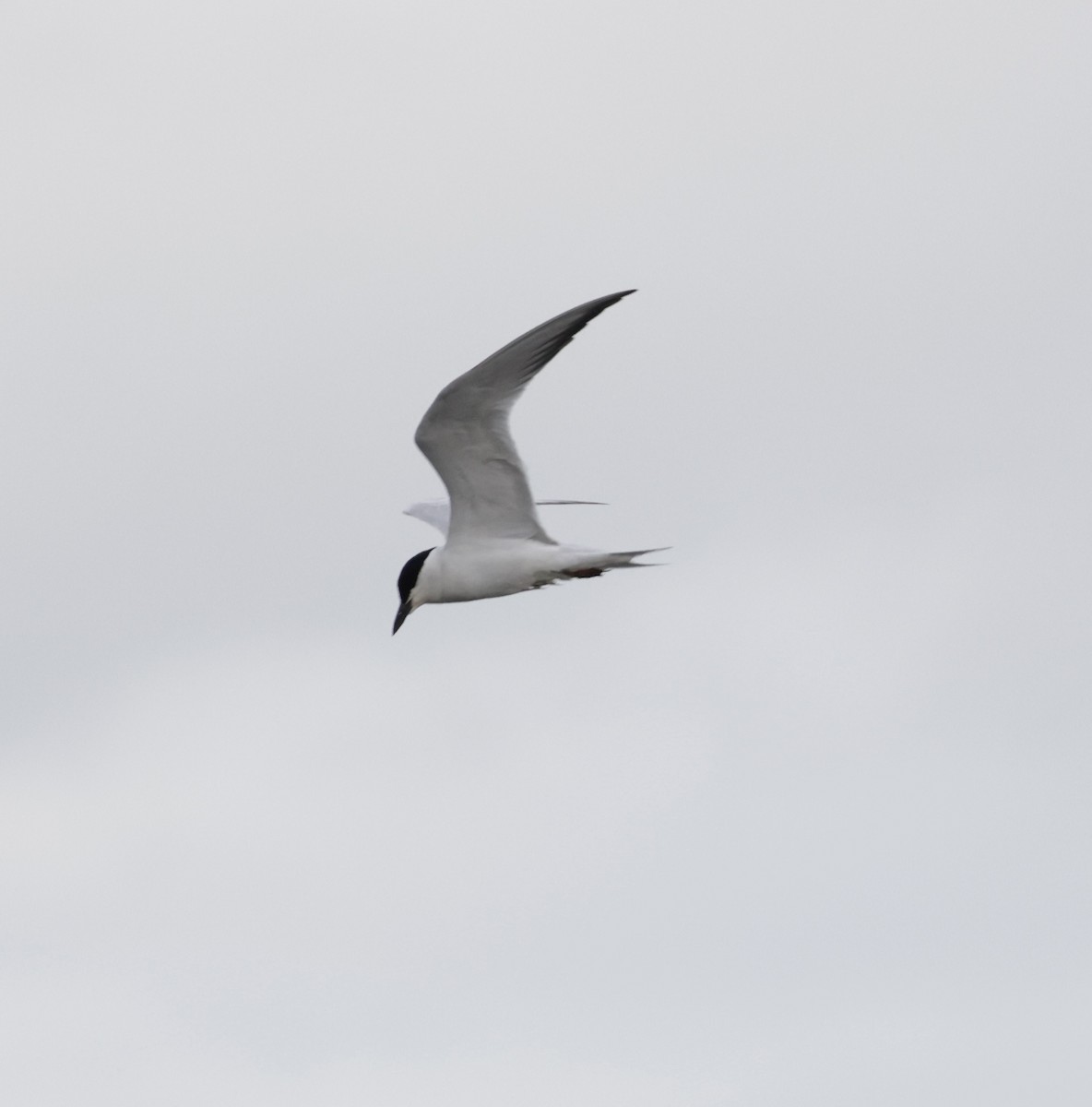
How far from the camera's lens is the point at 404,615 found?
66.5ft

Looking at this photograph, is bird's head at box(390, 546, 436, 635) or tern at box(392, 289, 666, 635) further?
bird's head at box(390, 546, 436, 635)

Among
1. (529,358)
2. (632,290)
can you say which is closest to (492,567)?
(529,358)

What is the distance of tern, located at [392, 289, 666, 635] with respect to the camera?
17.3m

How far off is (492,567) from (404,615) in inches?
63.3

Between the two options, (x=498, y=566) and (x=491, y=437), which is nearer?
(x=491, y=437)

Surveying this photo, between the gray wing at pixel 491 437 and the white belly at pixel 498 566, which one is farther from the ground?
the gray wing at pixel 491 437

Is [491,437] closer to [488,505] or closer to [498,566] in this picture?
[488,505]

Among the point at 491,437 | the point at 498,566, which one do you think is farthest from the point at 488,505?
the point at 491,437

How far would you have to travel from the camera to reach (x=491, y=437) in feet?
59.1

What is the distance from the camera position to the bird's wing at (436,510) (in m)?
21.3

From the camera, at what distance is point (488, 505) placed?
18.9m

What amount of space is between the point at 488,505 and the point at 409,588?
1557 millimetres

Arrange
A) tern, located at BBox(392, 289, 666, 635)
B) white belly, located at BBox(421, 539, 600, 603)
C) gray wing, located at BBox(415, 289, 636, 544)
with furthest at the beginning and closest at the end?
white belly, located at BBox(421, 539, 600, 603)
tern, located at BBox(392, 289, 666, 635)
gray wing, located at BBox(415, 289, 636, 544)

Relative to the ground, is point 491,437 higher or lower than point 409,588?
higher
